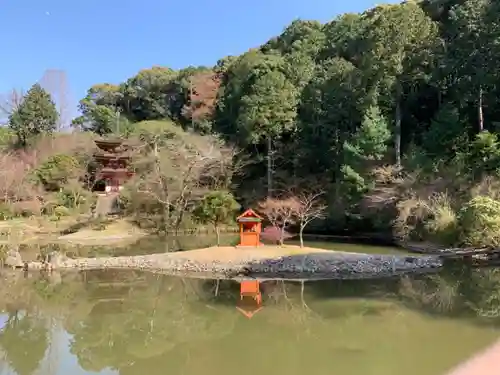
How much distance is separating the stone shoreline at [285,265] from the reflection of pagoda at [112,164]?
15.6 m

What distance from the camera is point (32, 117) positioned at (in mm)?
35156

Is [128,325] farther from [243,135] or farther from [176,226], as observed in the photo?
[243,135]

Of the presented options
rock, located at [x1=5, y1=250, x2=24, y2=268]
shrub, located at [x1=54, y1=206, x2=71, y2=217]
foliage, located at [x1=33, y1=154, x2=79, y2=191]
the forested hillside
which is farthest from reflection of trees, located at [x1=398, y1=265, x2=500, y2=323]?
foliage, located at [x1=33, y1=154, x2=79, y2=191]

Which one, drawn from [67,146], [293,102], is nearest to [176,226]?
[293,102]

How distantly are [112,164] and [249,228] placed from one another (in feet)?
57.0

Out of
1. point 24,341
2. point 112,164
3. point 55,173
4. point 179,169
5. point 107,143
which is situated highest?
point 107,143

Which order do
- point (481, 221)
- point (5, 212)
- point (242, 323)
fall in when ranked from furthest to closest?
1. point (5, 212)
2. point (481, 221)
3. point (242, 323)

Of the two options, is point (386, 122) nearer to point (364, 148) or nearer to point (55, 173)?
point (364, 148)

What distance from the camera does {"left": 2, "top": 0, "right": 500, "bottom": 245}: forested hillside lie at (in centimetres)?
1969

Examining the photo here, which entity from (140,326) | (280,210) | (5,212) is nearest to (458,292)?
(140,326)

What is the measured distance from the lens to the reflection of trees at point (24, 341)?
811 centimetres

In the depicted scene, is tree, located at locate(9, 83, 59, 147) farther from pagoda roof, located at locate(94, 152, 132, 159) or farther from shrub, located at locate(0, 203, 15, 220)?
shrub, located at locate(0, 203, 15, 220)

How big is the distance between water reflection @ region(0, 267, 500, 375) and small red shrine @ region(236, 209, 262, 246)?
332 centimetres

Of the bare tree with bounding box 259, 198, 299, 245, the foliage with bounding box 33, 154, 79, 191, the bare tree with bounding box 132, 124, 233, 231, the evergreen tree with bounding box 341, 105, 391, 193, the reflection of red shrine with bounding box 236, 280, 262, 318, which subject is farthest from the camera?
the foliage with bounding box 33, 154, 79, 191
